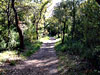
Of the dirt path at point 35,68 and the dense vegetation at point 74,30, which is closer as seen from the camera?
the dirt path at point 35,68

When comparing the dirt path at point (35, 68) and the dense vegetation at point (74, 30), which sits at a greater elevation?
the dense vegetation at point (74, 30)

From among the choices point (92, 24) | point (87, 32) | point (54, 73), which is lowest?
point (54, 73)

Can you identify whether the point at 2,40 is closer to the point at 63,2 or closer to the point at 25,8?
the point at 25,8

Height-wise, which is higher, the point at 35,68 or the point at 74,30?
the point at 74,30

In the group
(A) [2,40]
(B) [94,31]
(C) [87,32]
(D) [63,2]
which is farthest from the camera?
(D) [63,2]

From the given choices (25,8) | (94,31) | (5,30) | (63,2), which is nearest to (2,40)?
(5,30)

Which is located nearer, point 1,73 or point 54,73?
point 1,73

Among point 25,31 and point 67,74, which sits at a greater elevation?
point 25,31

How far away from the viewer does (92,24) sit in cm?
779

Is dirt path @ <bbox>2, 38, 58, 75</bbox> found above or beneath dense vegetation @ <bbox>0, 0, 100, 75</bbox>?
beneath

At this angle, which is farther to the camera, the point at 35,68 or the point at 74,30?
the point at 74,30

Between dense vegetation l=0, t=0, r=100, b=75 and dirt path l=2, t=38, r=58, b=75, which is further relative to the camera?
dense vegetation l=0, t=0, r=100, b=75

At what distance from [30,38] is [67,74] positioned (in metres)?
16.4

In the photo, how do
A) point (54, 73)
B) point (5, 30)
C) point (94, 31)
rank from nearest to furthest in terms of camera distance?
point (54, 73) → point (94, 31) → point (5, 30)
